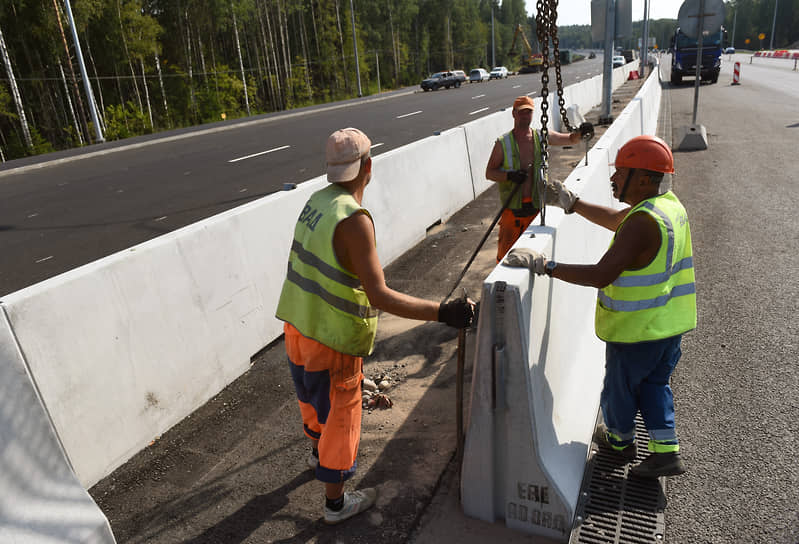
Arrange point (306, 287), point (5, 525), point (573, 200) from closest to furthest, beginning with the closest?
1. point (5, 525)
2. point (306, 287)
3. point (573, 200)

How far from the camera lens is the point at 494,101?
101 ft

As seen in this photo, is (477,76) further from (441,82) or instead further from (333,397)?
(333,397)

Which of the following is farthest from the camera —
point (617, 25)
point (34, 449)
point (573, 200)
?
point (617, 25)

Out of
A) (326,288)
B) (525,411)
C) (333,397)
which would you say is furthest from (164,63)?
(525,411)

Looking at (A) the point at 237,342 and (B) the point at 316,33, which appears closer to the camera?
(A) the point at 237,342

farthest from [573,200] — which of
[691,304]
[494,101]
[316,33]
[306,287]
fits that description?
[316,33]

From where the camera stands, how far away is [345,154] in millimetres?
2764

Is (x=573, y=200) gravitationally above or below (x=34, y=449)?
above

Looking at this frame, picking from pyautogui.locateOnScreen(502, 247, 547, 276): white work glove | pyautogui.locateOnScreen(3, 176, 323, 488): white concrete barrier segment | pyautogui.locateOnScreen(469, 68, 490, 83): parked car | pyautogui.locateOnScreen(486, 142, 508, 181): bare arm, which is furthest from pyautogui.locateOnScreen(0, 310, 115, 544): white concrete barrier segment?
pyautogui.locateOnScreen(469, 68, 490, 83): parked car

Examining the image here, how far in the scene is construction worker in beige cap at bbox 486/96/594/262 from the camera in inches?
203

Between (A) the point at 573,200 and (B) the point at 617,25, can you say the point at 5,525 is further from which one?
(B) the point at 617,25

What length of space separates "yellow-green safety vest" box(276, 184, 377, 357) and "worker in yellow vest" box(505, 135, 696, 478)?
2.64 ft

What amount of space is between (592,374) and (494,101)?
2879 cm

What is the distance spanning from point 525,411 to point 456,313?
57cm
